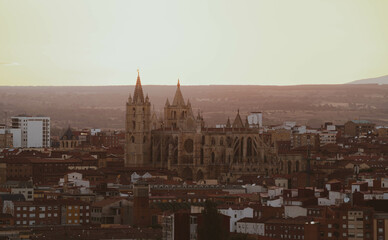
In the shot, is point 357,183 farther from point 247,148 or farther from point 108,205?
point 247,148

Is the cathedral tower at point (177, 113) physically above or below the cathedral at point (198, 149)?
above

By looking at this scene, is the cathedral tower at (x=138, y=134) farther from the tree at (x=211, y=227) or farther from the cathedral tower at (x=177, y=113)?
the tree at (x=211, y=227)

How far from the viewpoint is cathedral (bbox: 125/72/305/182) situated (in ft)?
451

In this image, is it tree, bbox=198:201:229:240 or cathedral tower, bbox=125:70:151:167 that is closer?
tree, bbox=198:201:229:240

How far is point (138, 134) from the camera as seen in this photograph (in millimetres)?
145125

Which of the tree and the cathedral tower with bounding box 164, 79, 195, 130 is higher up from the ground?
the cathedral tower with bounding box 164, 79, 195, 130

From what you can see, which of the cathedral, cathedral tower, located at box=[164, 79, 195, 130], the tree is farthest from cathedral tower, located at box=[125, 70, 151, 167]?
the tree

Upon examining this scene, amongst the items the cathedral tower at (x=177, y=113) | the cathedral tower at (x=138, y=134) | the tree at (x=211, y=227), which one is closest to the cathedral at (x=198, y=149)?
the cathedral tower at (x=138, y=134)

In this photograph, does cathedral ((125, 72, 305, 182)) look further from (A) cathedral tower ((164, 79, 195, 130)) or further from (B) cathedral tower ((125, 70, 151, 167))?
(A) cathedral tower ((164, 79, 195, 130))

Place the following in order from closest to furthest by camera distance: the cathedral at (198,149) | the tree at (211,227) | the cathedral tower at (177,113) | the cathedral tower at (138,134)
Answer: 1. the tree at (211,227)
2. the cathedral at (198,149)
3. the cathedral tower at (138,134)
4. the cathedral tower at (177,113)

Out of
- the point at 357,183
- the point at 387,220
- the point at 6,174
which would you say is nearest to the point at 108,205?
the point at 357,183

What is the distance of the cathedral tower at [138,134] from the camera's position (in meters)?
144

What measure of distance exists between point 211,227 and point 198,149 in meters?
70.1

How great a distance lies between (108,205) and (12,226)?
10.0 metres
